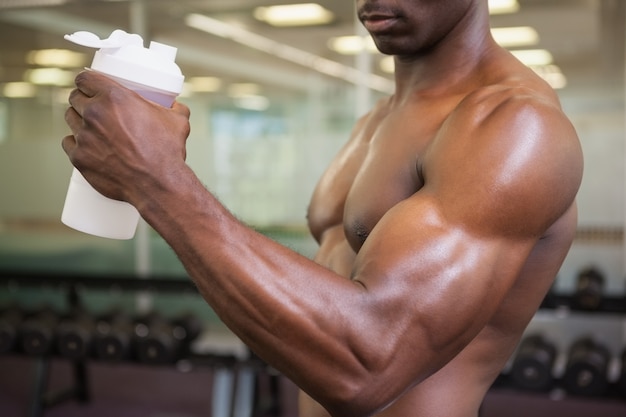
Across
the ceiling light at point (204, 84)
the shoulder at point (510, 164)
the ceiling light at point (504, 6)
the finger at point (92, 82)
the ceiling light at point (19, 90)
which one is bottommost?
the ceiling light at point (19, 90)

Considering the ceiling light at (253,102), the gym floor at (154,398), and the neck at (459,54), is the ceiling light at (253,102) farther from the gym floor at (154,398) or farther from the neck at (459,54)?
the neck at (459,54)

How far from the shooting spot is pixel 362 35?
435 cm

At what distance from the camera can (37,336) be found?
11.1 feet

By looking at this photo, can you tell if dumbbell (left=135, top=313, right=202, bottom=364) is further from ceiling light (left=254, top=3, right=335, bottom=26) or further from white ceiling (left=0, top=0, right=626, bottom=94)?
ceiling light (left=254, top=3, right=335, bottom=26)

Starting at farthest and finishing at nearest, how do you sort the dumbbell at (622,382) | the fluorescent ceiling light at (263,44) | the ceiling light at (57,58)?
1. the ceiling light at (57,58)
2. the fluorescent ceiling light at (263,44)
3. the dumbbell at (622,382)

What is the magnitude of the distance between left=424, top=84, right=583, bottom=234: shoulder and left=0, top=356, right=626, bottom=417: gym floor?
2.73 metres

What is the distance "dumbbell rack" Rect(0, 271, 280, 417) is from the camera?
10.0 ft

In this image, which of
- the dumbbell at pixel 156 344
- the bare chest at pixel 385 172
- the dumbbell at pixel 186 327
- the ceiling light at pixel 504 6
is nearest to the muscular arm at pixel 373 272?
the bare chest at pixel 385 172

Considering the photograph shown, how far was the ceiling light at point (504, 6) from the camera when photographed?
3.98 m

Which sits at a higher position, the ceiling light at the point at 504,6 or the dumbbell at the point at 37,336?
the ceiling light at the point at 504,6

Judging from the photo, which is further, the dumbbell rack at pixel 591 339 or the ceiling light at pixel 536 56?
the ceiling light at pixel 536 56

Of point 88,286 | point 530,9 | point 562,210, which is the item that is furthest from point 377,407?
point 530,9

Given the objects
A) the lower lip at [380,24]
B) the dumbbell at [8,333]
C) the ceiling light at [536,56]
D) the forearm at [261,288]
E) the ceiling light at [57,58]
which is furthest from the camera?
the ceiling light at [57,58]

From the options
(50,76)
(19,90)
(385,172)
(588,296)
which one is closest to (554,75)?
(588,296)
